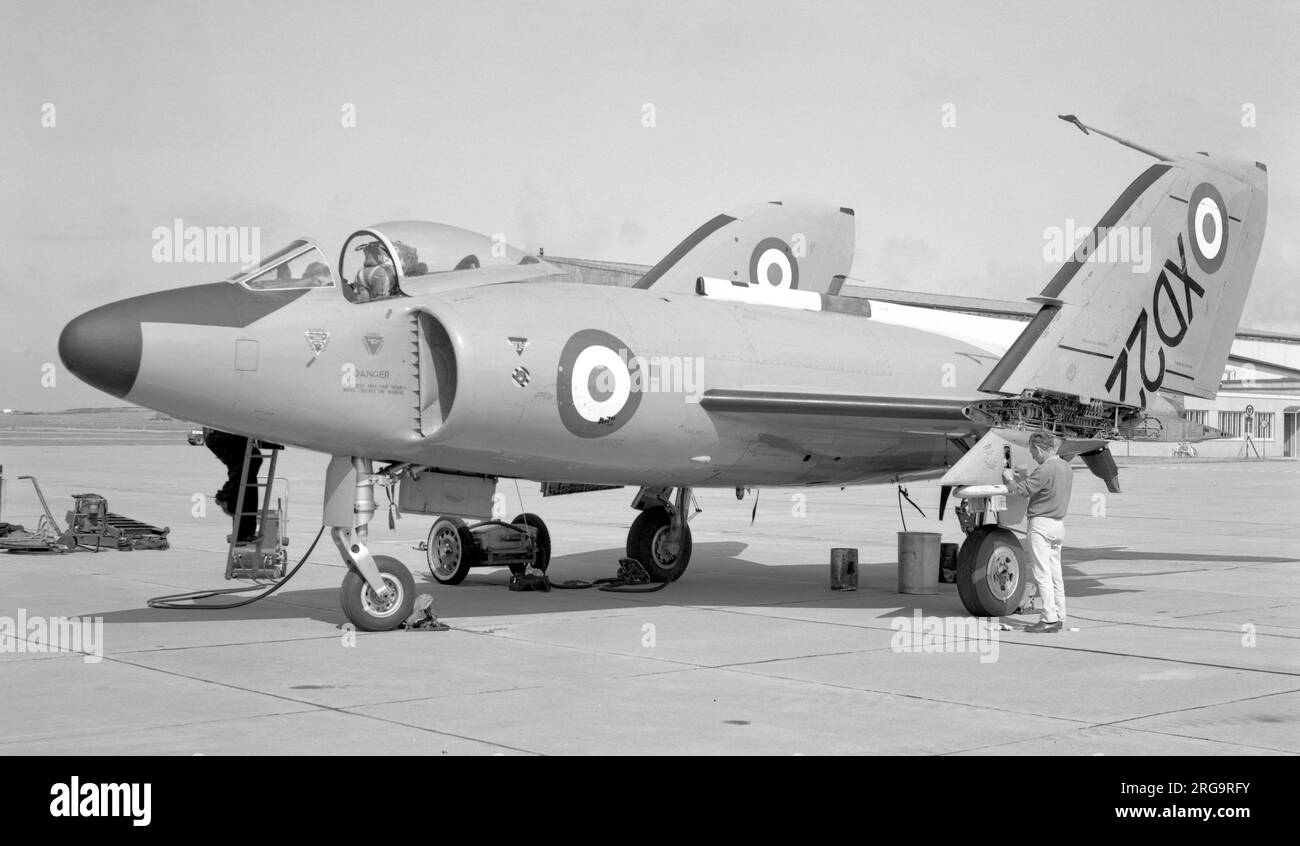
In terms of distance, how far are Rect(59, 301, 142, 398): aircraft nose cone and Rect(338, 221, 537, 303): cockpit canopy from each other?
181 centimetres

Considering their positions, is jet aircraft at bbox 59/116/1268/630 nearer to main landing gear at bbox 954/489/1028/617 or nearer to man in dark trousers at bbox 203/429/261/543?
main landing gear at bbox 954/489/1028/617

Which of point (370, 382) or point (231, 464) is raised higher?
point (370, 382)

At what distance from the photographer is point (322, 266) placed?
10.6 metres

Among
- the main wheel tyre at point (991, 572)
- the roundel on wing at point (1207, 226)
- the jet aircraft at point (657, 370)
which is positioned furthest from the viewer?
the roundel on wing at point (1207, 226)

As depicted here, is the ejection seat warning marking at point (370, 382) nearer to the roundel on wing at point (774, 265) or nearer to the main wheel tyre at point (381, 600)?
the main wheel tyre at point (381, 600)

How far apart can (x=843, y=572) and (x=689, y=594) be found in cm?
176

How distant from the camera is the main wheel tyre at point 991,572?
11.8m

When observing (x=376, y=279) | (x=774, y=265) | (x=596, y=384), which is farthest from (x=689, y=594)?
(x=376, y=279)

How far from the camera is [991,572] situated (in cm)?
1183

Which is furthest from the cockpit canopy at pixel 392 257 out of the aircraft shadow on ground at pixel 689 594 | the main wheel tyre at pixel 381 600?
the aircraft shadow on ground at pixel 689 594

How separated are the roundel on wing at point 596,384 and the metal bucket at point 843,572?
3966 millimetres

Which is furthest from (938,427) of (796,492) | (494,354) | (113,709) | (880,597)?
(796,492)

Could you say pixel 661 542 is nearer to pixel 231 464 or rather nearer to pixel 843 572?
pixel 843 572
